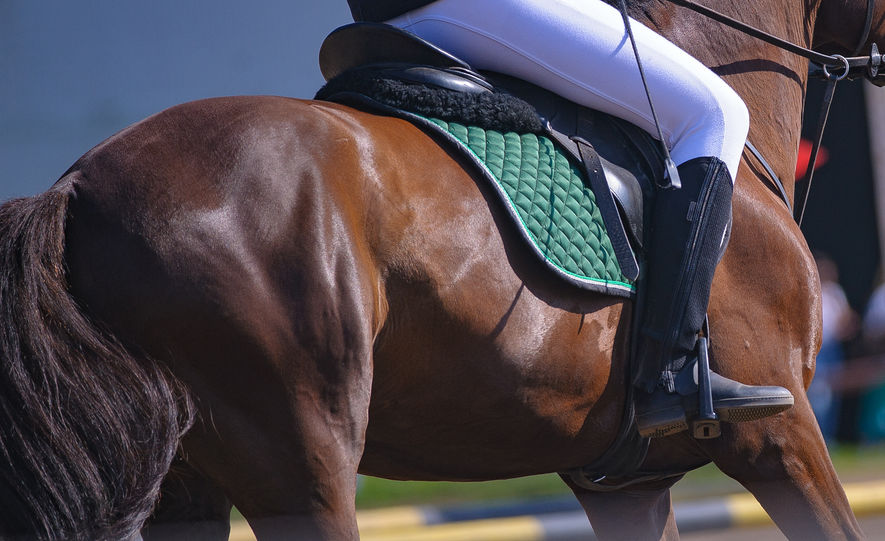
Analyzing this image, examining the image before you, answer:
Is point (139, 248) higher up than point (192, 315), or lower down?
higher up

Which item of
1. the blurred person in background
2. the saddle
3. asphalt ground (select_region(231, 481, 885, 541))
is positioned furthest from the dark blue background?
the blurred person in background

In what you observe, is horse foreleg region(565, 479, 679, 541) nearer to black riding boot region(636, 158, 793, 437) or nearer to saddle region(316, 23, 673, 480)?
saddle region(316, 23, 673, 480)

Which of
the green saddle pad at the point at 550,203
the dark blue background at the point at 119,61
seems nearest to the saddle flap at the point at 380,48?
the green saddle pad at the point at 550,203

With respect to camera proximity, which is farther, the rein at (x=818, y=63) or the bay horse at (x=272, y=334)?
the rein at (x=818, y=63)

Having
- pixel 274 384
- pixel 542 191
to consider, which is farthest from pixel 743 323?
pixel 274 384

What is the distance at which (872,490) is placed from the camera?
13.5ft

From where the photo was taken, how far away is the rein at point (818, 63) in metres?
2.83

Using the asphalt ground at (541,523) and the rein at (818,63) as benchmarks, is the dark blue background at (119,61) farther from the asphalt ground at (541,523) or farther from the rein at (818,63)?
the rein at (818,63)

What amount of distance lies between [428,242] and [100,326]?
0.67 meters

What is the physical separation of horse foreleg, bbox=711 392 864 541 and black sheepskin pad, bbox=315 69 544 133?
100cm

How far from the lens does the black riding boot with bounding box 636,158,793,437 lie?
2.38 meters

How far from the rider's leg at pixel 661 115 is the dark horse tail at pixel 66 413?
114cm

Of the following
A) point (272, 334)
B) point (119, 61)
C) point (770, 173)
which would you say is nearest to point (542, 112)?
point (770, 173)

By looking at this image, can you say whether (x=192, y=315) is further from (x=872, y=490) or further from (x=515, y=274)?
(x=872, y=490)
